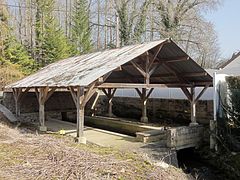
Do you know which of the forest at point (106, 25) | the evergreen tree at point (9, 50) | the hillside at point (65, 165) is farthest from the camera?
the forest at point (106, 25)

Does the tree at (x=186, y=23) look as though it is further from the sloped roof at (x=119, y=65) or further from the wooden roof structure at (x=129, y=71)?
the sloped roof at (x=119, y=65)

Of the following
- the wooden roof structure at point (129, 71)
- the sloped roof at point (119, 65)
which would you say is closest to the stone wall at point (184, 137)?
the wooden roof structure at point (129, 71)

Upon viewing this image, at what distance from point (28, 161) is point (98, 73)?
3952mm

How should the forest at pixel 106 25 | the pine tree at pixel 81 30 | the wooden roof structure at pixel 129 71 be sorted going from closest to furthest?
the wooden roof structure at pixel 129 71 < the forest at pixel 106 25 < the pine tree at pixel 81 30

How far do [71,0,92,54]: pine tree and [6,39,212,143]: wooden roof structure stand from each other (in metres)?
13.6

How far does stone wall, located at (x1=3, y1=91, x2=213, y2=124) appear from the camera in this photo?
14.3 meters

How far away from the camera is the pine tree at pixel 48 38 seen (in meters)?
24.4

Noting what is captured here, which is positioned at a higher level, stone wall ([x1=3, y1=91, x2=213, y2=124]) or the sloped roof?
the sloped roof

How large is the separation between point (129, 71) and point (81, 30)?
14.3m

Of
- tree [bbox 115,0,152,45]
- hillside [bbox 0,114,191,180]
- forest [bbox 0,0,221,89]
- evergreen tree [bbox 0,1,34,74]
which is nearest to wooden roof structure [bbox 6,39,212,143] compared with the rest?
hillside [bbox 0,114,191,180]

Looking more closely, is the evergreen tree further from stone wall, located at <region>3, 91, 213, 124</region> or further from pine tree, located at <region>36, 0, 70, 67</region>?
stone wall, located at <region>3, 91, 213, 124</region>

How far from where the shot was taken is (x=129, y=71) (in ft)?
50.3

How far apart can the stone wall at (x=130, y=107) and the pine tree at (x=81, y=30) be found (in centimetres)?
1024

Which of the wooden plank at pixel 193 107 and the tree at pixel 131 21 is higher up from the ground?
the tree at pixel 131 21
